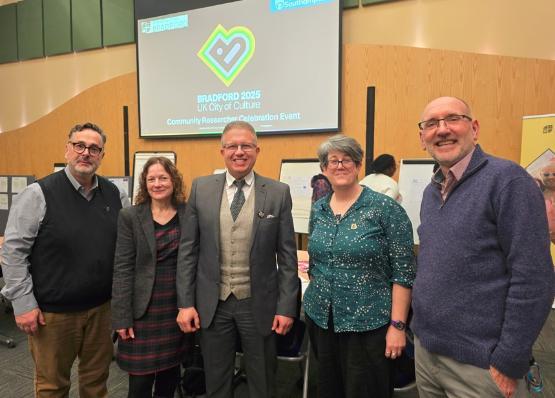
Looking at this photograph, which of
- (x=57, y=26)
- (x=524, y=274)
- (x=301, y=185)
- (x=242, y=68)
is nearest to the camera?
(x=524, y=274)

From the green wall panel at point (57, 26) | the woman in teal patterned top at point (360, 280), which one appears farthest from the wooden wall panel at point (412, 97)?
the woman in teal patterned top at point (360, 280)

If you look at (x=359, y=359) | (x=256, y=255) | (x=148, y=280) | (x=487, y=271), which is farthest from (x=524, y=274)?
(x=148, y=280)

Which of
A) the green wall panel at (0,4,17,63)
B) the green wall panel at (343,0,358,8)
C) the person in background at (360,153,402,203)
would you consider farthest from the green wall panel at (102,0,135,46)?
the person in background at (360,153,402,203)

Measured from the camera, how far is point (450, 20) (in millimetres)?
4176

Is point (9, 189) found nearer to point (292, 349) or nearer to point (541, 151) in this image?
point (292, 349)

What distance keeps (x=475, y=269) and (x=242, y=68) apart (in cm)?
444

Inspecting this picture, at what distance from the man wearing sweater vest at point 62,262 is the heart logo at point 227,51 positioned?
3.46m

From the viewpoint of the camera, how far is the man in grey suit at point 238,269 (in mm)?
1644

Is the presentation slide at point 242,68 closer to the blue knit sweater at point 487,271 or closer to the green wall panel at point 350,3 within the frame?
the green wall panel at point 350,3

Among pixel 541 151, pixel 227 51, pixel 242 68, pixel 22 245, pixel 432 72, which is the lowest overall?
pixel 22 245

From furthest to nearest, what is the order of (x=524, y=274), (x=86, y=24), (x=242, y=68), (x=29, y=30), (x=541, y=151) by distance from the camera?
(x=29, y=30), (x=86, y=24), (x=242, y=68), (x=541, y=151), (x=524, y=274)

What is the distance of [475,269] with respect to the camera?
1177 mm

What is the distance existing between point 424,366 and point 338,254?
1.63 ft

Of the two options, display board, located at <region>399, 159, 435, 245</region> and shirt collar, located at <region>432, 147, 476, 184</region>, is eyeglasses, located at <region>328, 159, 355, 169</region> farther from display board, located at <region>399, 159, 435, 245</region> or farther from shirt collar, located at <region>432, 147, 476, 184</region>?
display board, located at <region>399, 159, 435, 245</region>
